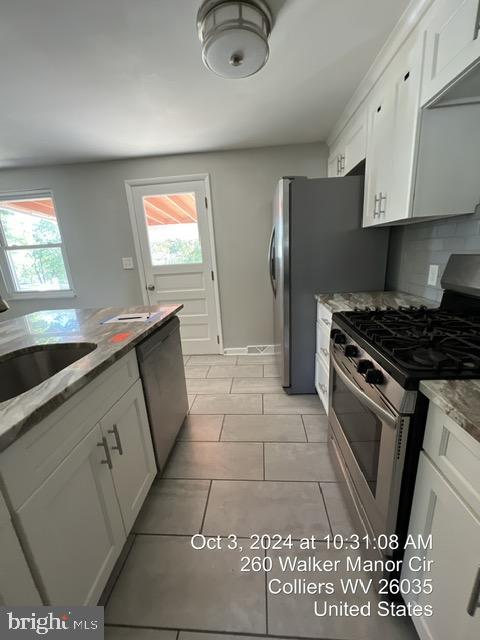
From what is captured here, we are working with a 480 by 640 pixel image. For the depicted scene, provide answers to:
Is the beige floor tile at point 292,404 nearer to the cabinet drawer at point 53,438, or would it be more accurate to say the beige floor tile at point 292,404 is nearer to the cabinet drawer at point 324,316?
the cabinet drawer at point 324,316

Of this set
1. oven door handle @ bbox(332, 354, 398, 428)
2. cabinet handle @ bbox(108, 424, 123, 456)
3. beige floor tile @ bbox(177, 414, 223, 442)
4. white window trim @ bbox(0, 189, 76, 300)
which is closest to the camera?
oven door handle @ bbox(332, 354, 398, 428)

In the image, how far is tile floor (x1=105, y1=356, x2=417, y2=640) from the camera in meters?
0.95

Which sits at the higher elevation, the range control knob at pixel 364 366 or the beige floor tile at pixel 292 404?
the range control knob at pixel 364 366

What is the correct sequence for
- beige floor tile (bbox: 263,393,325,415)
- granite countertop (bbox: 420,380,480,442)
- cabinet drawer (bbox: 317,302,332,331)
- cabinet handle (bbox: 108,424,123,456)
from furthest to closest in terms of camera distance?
beige floor tile (bbox: 263,393,325,415)
cabinet drawer (bbox: 317,302,332,331)
cabinet handle (bbox: 108,424,123,456)
granite countertop (bbox: 420,380,480,442)

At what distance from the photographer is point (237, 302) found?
10.9 ft

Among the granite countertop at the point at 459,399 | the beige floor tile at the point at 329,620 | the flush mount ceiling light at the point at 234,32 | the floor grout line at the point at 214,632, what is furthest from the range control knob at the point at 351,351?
the flush mount ceiling light at the point at 234,32

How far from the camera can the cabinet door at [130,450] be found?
3.59 ft

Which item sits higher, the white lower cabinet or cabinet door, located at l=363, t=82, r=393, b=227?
cabinet door, located at l=363, t=82, r=393, b=227

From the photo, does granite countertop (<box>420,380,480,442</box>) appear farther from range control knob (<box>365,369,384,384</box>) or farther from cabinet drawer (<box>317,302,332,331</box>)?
cabinet drawer (<box>317,302,332,331</box>)

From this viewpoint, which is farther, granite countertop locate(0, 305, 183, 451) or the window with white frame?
the window with white frame

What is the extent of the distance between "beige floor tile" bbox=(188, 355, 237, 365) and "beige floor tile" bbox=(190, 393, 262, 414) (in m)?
0.78

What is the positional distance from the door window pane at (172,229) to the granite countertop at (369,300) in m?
1.80

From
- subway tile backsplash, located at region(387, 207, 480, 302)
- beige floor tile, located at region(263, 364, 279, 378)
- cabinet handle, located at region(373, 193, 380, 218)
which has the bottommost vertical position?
beige floor tile, located at region(263, 364, 279, 378)

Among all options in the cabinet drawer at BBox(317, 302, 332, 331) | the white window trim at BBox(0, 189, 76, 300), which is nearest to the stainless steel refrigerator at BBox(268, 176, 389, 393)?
the cabinet drawer at BBox(317, 302, 332, 331)
